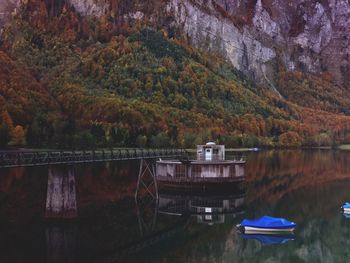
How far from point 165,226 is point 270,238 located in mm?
12434

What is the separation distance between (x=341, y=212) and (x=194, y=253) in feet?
104

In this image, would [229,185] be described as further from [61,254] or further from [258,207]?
[61,254]

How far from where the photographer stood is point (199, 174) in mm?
88688

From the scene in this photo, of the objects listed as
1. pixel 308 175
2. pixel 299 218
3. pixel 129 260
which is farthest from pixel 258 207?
pixel 308 175

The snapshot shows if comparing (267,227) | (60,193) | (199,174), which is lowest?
(267,227)

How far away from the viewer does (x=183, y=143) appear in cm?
19362

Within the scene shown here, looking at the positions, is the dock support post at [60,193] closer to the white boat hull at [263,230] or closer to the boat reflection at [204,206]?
the boat reflection at [204,206]

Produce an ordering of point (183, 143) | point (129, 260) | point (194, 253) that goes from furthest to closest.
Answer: point (183, 143), point (194, 253), point (129, 260)

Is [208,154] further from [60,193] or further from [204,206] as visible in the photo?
[60,193]

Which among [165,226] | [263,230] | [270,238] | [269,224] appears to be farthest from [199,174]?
[270,238]

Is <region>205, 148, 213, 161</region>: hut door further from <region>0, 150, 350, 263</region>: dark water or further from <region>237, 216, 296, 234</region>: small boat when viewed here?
<region>237, 216, 296, 234</region>: small boat

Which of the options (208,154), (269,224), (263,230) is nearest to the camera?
(263,230)

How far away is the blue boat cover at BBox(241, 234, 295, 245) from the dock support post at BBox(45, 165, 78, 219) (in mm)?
19406

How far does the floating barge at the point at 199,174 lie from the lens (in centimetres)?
8850
